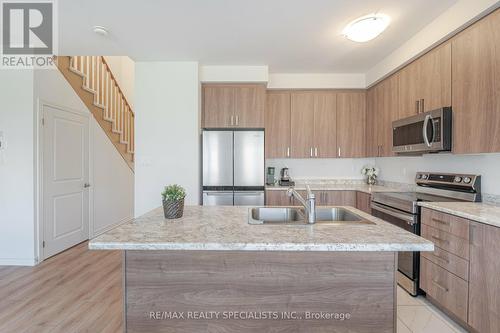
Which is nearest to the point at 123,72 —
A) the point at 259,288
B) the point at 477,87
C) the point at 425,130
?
the point at 425,130

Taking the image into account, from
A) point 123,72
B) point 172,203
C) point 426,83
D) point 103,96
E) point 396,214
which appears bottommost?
point 396,214

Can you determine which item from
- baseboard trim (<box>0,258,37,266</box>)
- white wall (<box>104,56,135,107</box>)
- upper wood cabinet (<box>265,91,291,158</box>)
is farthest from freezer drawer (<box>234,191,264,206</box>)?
white wall (<box>104,56,135,107</box>)

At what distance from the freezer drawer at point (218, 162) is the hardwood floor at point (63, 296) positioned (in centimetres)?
158

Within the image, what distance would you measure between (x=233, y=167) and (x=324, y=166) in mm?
1643

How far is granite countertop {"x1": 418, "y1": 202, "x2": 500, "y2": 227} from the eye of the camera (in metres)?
1.71

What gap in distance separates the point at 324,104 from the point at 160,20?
101 inches

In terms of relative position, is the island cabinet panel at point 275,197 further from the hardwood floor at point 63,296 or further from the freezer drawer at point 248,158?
the hardwood floor at point 63,296

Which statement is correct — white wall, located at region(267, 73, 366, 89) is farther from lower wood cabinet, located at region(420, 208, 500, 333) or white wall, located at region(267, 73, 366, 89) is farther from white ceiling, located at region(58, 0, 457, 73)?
lower wood cabinet, located at region(420, 208, 500, 333)

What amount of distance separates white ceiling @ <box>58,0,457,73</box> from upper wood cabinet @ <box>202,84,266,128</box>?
1.17 ft

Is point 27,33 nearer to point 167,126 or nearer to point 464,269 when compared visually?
point 167,126

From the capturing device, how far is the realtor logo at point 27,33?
2.34 m

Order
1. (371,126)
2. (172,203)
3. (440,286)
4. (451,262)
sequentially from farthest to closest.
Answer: (371,126) < (440,286) < (451,262) < (172,203)

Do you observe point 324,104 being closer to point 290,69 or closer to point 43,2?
point 290,69

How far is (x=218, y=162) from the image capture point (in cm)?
351
